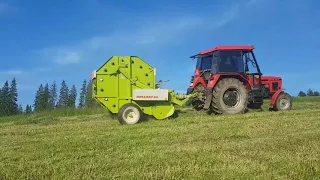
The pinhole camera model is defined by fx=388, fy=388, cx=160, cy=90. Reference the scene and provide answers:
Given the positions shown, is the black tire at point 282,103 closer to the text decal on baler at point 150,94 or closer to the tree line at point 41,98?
the text decal on baler at point 150,94

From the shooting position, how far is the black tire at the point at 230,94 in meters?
12.8

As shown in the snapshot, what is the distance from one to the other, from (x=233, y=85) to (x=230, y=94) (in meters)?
0.33

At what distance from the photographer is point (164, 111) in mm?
12570

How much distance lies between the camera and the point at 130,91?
1240 centimetres

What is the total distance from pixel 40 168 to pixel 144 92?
23.3 ft

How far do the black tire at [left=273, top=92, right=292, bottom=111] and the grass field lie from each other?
15.7 feet

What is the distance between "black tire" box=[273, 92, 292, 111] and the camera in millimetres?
13851

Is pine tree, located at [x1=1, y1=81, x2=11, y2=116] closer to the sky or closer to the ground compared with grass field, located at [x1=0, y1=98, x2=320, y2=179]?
closer to the sky

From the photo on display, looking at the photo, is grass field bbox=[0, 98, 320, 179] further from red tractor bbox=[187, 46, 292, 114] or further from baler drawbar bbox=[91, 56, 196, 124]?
red tractor bbox=[187, 46, 292, 114]

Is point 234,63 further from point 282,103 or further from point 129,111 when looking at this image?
point 129,111

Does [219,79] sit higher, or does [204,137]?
[219,79]

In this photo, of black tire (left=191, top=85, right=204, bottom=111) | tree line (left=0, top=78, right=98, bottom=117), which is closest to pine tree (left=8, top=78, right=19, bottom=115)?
tree line (left=0, top=78, right=98, bottom=117)

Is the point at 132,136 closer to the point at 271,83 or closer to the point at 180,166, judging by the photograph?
the point at 180,166

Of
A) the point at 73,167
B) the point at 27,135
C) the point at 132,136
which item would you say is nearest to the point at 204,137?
the point at 132,136
